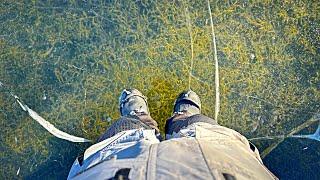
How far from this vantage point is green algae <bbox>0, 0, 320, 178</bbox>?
2445 mm

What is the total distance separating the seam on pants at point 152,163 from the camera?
5.24ft

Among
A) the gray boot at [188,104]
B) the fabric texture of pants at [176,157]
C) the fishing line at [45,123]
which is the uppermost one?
the fabric texture of pants at [176,157]

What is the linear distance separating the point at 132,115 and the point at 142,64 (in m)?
0.30

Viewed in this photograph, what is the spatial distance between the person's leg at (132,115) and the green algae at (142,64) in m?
0.10

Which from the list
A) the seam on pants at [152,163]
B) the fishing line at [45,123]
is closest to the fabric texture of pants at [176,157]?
the seam on pants at [152,163]

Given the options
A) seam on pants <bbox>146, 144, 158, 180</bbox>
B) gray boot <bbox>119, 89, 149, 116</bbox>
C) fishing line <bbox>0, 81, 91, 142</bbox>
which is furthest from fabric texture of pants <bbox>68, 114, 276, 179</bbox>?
fishing line <bbox>0, 81, 91, 142</bbox>

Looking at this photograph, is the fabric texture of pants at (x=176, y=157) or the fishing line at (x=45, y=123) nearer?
the fabric texture of pants at (x=176, y=157)

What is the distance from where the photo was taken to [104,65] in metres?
2.48

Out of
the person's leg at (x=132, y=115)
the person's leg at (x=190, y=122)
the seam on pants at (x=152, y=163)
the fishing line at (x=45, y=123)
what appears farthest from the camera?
the fishing line at (x=45, y=123)

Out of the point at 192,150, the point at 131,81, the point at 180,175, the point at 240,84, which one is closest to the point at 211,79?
the point at 240,84

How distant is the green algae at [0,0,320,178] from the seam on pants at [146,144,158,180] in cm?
68

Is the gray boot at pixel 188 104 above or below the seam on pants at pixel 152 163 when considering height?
below

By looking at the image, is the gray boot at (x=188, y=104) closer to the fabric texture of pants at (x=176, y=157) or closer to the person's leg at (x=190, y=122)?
the person's leg at (x=190, y=122)

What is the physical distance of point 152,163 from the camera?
5.43 ft
